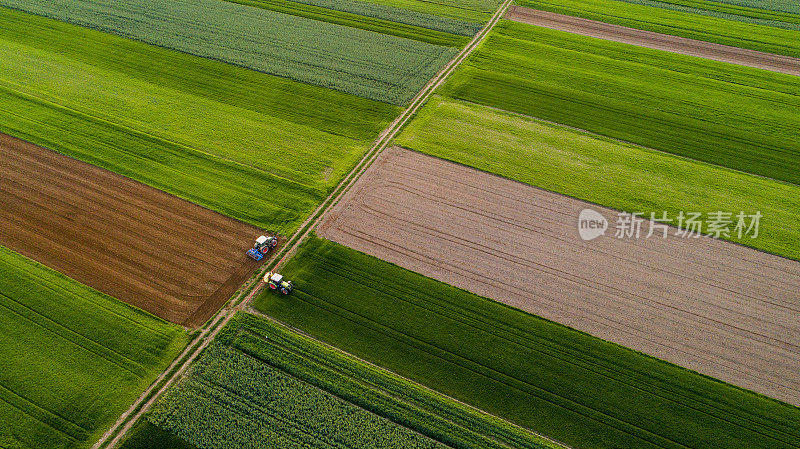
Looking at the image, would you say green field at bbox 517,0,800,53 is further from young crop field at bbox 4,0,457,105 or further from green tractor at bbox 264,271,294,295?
green tractor at bbox 264,271,294,295

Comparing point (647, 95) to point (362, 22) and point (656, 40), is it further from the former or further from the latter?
point (362, 22)

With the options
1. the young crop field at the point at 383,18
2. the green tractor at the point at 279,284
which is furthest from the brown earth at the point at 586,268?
the young crop field at the point at 383,18

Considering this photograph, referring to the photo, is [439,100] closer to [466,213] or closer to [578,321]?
[466,213]

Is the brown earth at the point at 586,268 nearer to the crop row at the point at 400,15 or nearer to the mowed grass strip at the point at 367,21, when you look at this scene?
the mowed grass strip at the point at 367,21

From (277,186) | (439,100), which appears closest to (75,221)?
(277,186)

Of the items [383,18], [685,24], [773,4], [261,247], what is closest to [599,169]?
[261,247]

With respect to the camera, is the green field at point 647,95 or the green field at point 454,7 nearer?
the green field at point 647,95
